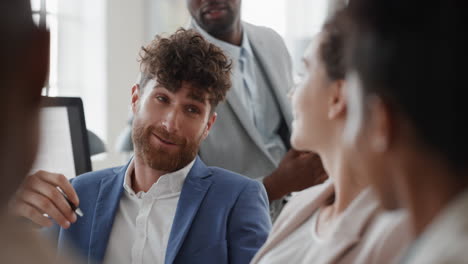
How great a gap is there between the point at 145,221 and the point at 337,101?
0.67 m

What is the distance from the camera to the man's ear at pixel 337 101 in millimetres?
887

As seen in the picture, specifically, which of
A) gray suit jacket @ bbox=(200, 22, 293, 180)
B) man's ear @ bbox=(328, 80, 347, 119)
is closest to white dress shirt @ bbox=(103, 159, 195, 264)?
gray suit jacket @ bbox=(200, 22, 293, 180)

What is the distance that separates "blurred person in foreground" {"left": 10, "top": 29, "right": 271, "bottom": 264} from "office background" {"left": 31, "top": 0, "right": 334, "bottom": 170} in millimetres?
2763

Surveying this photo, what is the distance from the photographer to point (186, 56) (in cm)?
148

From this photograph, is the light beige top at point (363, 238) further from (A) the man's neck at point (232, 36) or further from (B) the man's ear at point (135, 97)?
(A) the man's neck at point (232, 36)

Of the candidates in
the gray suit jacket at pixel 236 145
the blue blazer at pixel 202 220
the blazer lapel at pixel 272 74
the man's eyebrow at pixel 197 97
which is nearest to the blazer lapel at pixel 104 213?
the blue blazer at pixel 202 220

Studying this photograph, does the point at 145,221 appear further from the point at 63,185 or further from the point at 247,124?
the point at 247,124

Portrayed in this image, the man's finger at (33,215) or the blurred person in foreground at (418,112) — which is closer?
the blurred person in foreground at (418,112)

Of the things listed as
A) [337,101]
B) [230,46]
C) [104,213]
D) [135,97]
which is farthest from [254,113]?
[337,101]

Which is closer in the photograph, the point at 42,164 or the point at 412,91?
the point at 412,91

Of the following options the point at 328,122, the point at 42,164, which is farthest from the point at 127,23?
the point at 328,122

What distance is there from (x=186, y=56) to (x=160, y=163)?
0.87 feet

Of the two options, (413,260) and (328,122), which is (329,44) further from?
(413,260)

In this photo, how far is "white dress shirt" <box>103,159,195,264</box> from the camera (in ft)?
4.54
